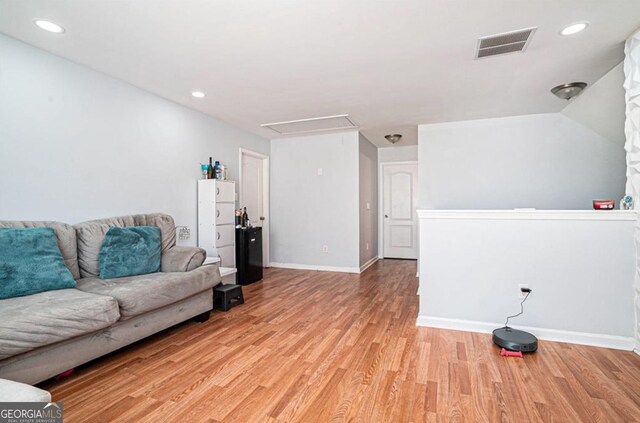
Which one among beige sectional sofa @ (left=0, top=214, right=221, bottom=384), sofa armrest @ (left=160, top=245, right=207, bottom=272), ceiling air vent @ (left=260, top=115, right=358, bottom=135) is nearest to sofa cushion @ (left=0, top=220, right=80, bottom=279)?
beige sectional sofa @ (left=0, top=214, right=221, bottom=384)

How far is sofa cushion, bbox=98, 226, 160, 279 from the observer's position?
2703 mm

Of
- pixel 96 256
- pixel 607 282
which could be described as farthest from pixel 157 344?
pixel 607 282

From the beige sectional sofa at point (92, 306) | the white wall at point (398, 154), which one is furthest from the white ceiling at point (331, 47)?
the white wall at point (398, 154)

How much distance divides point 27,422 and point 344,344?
2.00 m

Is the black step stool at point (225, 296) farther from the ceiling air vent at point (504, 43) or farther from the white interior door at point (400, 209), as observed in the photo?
the white interior door at point (400, 209)

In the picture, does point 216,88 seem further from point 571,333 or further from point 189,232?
point 571,333

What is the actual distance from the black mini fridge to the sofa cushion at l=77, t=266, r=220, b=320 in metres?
1.59

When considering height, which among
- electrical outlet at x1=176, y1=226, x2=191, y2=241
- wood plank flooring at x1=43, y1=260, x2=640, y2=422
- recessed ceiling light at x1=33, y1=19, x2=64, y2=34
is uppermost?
recessed ceiling light at x1=33, y1=19, x2=64, y2=34

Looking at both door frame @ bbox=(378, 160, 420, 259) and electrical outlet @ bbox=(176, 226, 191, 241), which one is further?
door frame @ bbox=(378, 160, 420, 259)

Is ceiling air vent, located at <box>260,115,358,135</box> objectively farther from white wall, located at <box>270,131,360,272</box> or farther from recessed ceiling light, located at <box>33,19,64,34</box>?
recessed ceiling light, located at <box>33,19,64,34</box>

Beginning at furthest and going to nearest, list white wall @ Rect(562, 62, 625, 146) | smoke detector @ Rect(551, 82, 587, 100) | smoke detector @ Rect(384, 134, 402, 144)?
smoke detector @ Rect(384, 134, 402, 144)
smoke detector @ Rect(551, 82, 587, 100)
white wall @ Rect(562, 62, 625, 146)

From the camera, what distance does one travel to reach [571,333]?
8.65 feet

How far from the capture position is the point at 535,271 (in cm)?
275

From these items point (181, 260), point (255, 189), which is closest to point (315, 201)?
point (255, 189)
